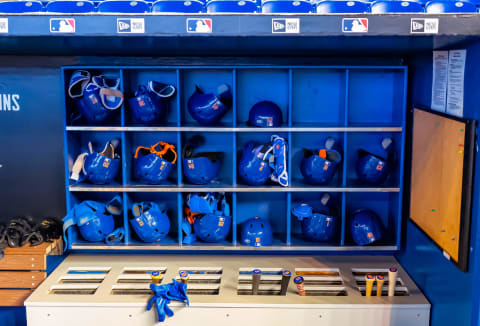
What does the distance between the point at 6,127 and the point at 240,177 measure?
1.83 m

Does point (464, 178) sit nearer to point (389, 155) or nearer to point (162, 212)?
point (389, 155)

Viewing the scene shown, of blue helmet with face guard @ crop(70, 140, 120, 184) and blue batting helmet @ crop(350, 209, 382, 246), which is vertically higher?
blue helmet with face guard @ crop(70, 140, 120, 184)

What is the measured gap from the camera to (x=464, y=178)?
250cm

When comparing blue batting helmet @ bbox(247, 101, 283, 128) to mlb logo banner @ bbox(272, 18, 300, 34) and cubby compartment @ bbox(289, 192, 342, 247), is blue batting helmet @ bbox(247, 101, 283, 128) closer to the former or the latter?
cubby compartment @ bbox(289, 192, 342, 247)

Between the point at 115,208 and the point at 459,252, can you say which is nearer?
the point at 459,252

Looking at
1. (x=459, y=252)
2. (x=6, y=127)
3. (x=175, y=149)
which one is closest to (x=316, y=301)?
(x=459, y=252)

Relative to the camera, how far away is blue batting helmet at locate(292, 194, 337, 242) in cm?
366

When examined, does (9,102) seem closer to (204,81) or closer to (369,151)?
(204,81)

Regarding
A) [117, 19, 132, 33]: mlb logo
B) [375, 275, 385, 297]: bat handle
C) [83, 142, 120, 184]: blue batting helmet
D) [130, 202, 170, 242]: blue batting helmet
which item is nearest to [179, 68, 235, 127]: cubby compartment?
[83, 142, 120, 184]: blue batting helmet

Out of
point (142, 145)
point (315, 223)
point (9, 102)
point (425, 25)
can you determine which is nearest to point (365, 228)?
point (315, 223)

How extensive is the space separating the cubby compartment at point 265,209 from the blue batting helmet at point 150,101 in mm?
→ 924

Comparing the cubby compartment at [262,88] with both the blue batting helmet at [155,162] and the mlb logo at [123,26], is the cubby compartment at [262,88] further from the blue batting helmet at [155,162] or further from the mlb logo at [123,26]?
the mlb logo at [123,26]

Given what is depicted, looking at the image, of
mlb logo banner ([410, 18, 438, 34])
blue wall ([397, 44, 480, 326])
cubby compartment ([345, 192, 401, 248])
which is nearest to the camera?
mlb logo banner ([410, 18, 438, 34])

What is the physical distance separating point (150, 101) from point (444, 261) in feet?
7.16
